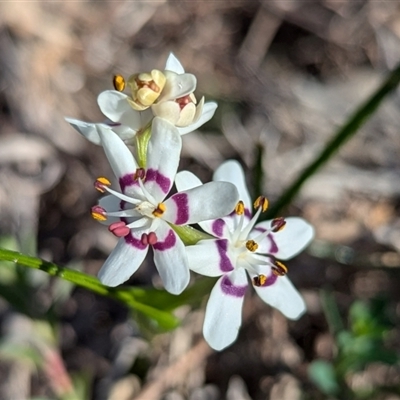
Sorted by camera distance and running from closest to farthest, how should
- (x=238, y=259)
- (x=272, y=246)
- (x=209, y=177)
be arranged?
(x=238, y=259), (x=272, y=246), (x=209, y=177)

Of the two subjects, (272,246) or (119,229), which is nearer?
(119,229)

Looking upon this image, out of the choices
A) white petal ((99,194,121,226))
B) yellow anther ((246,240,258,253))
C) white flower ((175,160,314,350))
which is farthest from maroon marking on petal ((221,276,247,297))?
white petal ((99,194,121,226))

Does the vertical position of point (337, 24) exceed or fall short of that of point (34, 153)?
it exceeds it

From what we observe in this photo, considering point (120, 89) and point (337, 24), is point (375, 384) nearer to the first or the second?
point (120, 89)

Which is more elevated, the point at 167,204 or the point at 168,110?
the point at 168,110

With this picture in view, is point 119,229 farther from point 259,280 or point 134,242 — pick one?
point 259,280

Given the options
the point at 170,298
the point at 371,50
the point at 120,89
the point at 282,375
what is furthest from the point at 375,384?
the point at 371,50

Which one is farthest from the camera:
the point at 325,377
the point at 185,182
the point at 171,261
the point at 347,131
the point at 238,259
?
the point at 325,377

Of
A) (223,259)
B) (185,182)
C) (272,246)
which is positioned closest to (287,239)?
(272,246)
